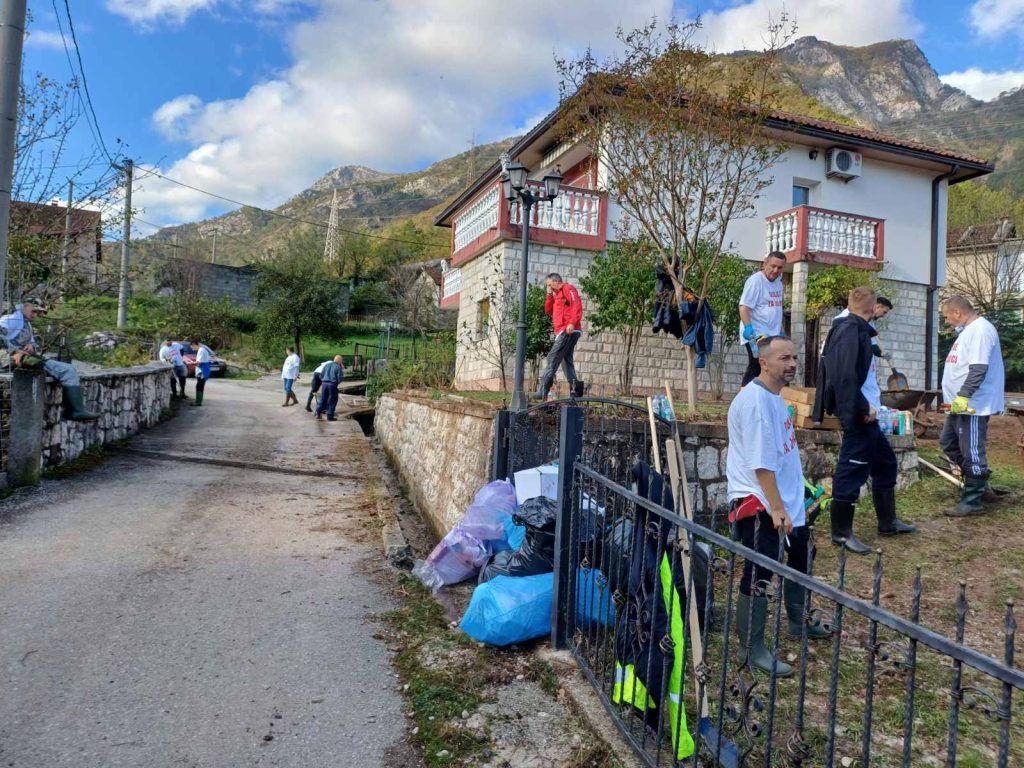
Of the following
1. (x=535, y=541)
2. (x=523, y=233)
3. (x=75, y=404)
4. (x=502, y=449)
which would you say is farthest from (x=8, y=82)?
(x=535, y=541)

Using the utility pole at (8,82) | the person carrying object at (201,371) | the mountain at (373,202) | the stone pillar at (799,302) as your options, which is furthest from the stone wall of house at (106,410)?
the mountain at (373,202)

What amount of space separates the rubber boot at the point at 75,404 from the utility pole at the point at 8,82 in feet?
7.68

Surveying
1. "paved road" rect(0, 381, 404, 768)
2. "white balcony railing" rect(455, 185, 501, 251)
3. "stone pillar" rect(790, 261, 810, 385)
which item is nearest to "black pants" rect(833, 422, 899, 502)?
"paved road" rect(0, 381, 404, 768)

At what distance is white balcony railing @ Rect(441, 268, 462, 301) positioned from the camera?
59.2 ft

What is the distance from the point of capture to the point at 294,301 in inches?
1314

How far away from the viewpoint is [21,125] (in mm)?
8312

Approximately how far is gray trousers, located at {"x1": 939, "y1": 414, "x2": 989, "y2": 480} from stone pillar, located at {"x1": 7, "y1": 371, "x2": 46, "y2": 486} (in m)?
8.54

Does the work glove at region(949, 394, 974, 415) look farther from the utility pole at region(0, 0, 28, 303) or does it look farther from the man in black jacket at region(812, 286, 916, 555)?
the utility pole at region(0, 0, 28, 303)

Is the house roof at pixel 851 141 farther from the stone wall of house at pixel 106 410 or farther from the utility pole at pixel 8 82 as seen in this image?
the utility pole at pixel 8 82

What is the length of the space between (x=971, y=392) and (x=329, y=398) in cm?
1353

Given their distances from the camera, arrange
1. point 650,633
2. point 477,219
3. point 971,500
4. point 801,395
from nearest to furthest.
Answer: point 650,633 < point 971,500 < point 801,395 < point 477,219

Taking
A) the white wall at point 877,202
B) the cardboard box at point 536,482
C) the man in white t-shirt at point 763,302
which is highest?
the white wall at point 877,202

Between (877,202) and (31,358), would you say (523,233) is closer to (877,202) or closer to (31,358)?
(31,358)

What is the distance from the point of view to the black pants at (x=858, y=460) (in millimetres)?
4785
